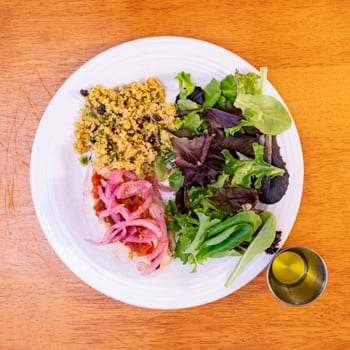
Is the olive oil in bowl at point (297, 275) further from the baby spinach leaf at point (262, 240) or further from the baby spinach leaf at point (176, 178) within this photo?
the baby spinach leaf at point (176, 178)

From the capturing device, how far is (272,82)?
5.00 ft

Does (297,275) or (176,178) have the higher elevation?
(176,178)

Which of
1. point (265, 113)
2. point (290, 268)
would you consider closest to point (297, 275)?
point (290, 268)

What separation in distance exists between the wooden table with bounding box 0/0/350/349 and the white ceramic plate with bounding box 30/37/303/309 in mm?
105

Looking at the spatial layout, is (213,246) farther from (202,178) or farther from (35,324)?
→ (35,324)

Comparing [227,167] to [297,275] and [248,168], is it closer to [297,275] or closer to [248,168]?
[248,168]

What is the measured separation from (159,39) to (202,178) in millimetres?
441

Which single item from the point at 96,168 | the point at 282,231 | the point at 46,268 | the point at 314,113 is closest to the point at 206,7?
the point at 314,113

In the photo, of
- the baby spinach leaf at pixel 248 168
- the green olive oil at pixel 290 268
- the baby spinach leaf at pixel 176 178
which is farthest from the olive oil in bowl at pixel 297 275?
the baby spinach leaf at pixel 176 178

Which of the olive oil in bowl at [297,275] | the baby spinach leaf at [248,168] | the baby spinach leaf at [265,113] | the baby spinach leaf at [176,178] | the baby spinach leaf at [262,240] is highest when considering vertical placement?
the baby spinach leaf at [265,113]

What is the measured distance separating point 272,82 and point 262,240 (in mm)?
517

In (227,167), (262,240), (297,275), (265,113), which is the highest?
(265,113)

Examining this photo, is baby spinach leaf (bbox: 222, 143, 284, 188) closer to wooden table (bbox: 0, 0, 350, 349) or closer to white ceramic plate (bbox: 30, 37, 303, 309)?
white ceramic plate (bbox: 30, 37, 303, 309)

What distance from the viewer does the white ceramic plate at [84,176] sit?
143 cm
